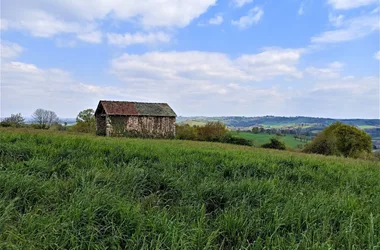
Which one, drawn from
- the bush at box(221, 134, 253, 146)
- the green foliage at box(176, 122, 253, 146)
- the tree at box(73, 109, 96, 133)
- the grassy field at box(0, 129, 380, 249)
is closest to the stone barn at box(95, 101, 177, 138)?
the green foliage at box(176, 122, 253, 146)

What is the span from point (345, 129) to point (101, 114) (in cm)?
3823

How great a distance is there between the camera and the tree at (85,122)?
43537 millimetres

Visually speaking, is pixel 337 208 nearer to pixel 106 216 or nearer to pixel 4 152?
pixel 106 216

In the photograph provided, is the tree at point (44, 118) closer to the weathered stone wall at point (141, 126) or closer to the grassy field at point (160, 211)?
the weathered stone wall at point (141, 126)

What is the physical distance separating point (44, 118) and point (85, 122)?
6.93 m

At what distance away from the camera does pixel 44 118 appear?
44906 millimetres

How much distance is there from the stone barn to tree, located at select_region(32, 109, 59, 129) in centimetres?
1906

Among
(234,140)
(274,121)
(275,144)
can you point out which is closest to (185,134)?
(234,140)

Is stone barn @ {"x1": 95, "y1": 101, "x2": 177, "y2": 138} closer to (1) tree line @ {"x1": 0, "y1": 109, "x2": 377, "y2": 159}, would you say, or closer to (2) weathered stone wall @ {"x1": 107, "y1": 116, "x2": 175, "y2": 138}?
(2) weathered stone wall @ {"x1": 107, "y1": 116, "x2": 175, "y2": 138}

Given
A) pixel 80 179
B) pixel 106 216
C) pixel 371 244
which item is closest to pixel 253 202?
pixel 371 244

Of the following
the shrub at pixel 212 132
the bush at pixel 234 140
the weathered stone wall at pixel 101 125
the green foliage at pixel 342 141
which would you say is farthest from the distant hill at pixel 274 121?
the weathered stone wall at pixel 101 125

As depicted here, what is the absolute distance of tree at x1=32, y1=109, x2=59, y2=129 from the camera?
1702 inches

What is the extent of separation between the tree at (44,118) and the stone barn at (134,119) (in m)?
19.1

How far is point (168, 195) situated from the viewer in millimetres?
4473
